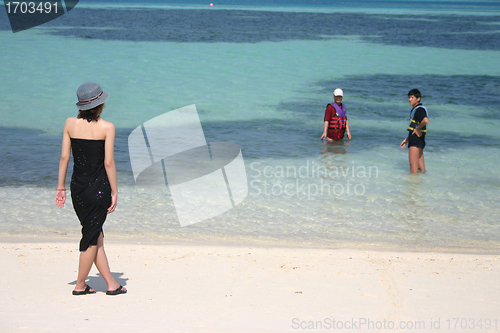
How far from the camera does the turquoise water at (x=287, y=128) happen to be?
7.21 metres

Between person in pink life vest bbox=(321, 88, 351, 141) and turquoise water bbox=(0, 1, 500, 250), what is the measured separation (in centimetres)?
38

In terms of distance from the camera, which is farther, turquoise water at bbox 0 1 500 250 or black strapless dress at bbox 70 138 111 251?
turquoise water at bbox 0 1 500 250

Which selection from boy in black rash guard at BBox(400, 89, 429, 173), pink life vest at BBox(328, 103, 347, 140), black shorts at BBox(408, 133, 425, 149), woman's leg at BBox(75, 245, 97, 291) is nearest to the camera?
woman's leg at BBox(75, 245, 97, 291)

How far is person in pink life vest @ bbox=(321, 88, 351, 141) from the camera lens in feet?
35.1

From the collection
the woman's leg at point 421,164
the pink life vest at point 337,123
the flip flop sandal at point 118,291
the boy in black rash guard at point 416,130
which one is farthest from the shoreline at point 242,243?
the pink life vest at point 337,123

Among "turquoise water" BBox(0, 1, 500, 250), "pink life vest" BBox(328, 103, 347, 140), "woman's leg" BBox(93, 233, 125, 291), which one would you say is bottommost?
"turquoise water" BBox(0, 1, 500, 250)

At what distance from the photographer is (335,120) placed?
36.6 ft

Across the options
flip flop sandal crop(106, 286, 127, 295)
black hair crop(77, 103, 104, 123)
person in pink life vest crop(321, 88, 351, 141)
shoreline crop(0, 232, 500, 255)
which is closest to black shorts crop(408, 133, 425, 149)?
person in pink life vest crop(321, 88, 351, 141)

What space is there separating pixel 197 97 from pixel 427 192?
11642 millimetres

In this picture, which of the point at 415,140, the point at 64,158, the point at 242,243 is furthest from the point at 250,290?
the point at 415,140

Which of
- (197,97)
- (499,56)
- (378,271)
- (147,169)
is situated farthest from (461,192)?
(499,56)

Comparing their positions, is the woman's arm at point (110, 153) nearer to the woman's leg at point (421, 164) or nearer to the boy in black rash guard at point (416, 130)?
the boy in black rash guard at point (416, 130)

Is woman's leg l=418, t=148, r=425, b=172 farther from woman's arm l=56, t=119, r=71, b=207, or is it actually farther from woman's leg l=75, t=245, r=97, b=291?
woman's arm l=56, t=119, r=71, b=207

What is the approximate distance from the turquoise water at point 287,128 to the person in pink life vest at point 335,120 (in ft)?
1.25
